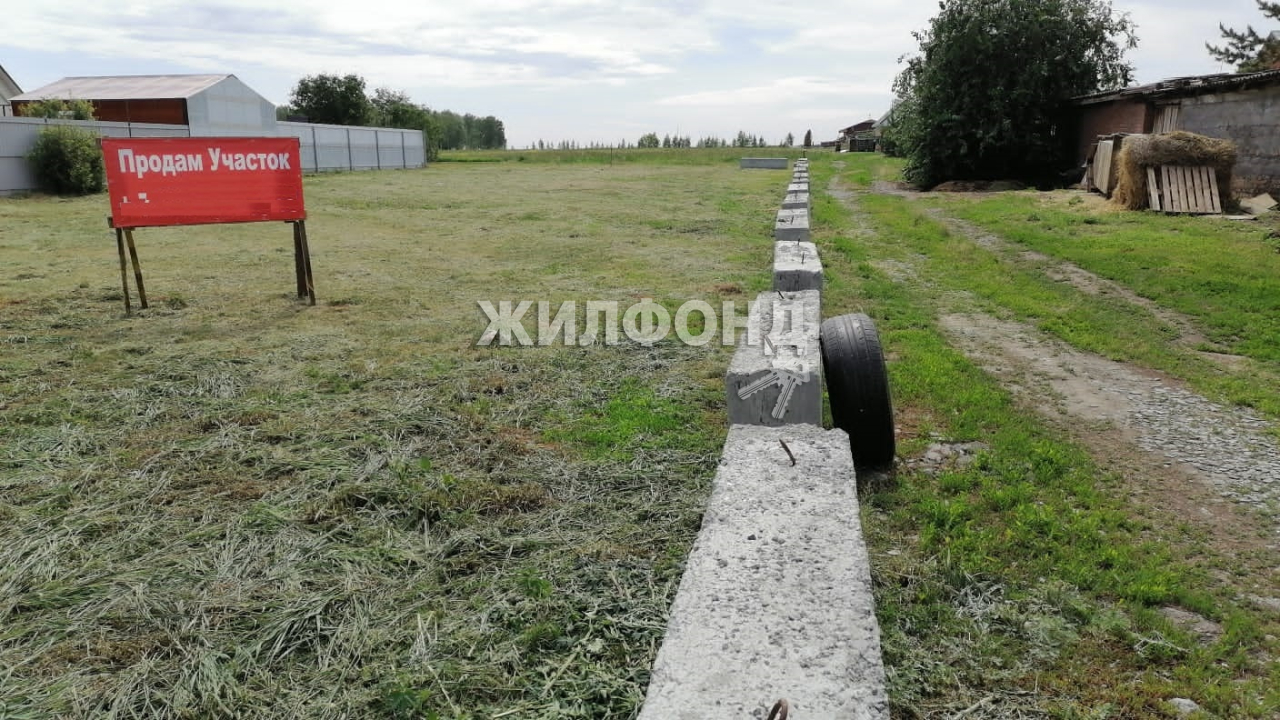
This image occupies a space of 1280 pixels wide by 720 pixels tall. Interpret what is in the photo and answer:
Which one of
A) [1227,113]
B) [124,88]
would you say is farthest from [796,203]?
[124,88]

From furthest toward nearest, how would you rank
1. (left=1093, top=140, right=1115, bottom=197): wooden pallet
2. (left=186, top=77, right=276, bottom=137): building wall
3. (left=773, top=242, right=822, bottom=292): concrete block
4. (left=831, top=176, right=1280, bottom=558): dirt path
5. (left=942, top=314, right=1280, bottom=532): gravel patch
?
(left=186, top=77, right=276, bottom=137): building wall → (left=1093, top=140, right=1115, bottom=197): wooden pallet → (left=773, top=242, right=822, bottom=292): concrete block → (left=942, top=314, right=1280, bottom=532): gravel patch → (left=831, top=176, right=1280, bottom=558): dirt path

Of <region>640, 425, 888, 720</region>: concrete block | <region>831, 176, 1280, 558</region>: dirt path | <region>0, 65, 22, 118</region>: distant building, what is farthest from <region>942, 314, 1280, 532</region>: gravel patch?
<region>0, 65, 22, 118</region>: distant building

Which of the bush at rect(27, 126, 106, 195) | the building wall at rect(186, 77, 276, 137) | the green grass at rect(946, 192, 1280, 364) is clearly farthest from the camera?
the building wall at rect(186, 77, 276, 137)

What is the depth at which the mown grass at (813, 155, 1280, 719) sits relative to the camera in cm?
257

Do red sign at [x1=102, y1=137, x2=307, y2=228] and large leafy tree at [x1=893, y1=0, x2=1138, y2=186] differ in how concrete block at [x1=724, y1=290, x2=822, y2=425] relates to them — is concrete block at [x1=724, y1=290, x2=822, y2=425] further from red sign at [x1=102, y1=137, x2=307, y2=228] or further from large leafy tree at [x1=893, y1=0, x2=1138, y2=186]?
large leafy tree at [x1=893, y1=0, x2=1138, y2=186]

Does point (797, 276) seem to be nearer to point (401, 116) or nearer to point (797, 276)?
point (797, 276)

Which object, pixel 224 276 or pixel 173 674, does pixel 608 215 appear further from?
pixel 173 674

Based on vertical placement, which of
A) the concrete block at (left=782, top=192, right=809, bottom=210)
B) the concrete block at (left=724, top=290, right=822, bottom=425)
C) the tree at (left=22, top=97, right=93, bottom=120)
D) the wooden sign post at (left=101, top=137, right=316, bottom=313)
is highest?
the tree at (left=22, top=97, right=93, bottom=120)

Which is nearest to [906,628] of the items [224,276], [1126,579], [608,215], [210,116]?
[1126,579]

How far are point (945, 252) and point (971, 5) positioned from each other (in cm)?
1536

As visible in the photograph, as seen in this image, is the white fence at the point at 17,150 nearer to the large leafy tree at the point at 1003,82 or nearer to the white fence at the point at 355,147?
the white fence at the point at 355,147

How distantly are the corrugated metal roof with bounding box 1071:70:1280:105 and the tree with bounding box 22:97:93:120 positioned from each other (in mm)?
29583

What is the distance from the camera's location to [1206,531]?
3.57 meters

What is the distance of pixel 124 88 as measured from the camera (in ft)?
122
